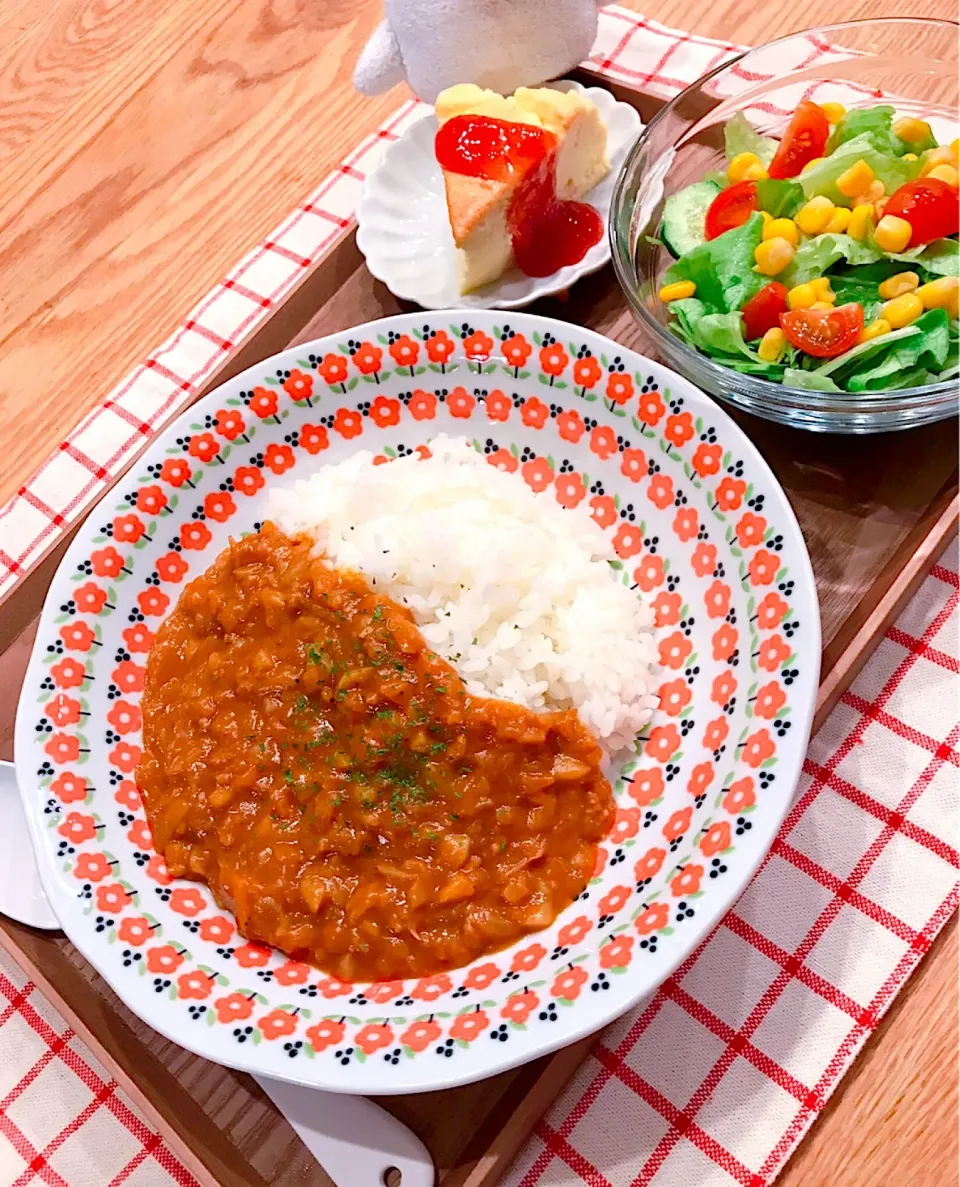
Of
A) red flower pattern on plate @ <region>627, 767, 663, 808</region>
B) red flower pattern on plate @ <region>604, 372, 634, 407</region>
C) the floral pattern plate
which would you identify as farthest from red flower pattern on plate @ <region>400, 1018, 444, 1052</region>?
red flower pattern on plate @ <region>604, 372, 634, 407</region>

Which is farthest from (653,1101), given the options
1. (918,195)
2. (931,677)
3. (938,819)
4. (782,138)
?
(782,138)

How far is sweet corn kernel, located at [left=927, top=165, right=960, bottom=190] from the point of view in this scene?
2219mm

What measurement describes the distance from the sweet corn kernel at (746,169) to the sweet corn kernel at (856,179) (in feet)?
0.72

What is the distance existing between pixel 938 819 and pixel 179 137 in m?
3.21

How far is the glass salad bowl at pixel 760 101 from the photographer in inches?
95.6

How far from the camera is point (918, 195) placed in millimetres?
2166

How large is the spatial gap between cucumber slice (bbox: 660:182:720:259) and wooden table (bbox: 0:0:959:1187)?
3.25ft

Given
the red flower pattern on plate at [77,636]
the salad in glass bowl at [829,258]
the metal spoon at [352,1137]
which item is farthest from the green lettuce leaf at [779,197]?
the metal spoon at [352,1137]

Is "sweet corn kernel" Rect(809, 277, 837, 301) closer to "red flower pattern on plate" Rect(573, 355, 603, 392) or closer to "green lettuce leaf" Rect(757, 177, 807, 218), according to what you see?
"green lettuce leaf" Rect(757, 177, 807, 218)

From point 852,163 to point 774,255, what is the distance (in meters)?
0.32

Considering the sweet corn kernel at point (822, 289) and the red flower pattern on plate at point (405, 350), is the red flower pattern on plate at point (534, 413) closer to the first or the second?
the red flower pattern on plate at point (405, 350)

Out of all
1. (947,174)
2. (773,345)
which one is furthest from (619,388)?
(947,174)

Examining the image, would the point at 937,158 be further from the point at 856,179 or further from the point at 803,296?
the point at 803,296

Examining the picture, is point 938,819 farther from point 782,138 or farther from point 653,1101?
point 782,138
